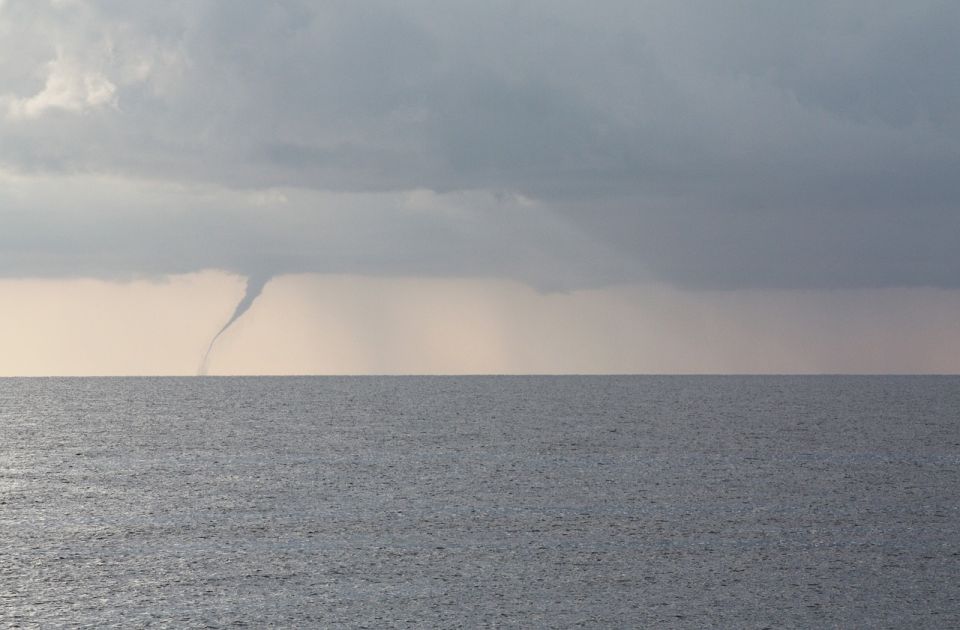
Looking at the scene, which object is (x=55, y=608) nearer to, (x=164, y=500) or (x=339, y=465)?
(x=164, y=500)

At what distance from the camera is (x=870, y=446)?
62469 millimetres

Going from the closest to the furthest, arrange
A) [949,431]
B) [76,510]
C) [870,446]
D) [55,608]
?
1. [55,608]
2. [76,510]
3. [870,446]
4. [949,431]

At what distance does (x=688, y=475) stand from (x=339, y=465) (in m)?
16.8

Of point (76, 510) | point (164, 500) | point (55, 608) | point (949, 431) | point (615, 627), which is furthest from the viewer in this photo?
point (949, 431)

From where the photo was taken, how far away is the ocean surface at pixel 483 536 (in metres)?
18.3

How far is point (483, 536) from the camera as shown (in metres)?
26.9

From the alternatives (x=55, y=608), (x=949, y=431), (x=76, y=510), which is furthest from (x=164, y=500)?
(x=949, y=431)

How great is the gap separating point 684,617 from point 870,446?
49.2 m

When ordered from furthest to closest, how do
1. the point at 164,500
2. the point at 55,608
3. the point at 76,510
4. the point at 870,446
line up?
the point at 870,446, the point at 164,500, the point at 76,510, the point at 55,608

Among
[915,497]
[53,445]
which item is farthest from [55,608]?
[53,445]

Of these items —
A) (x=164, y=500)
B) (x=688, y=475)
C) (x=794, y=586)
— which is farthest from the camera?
(x=688, y=475)

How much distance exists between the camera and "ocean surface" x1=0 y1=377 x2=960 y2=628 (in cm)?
1831

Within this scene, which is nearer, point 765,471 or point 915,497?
point 915,497

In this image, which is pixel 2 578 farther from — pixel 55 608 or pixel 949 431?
pixel 949 431
